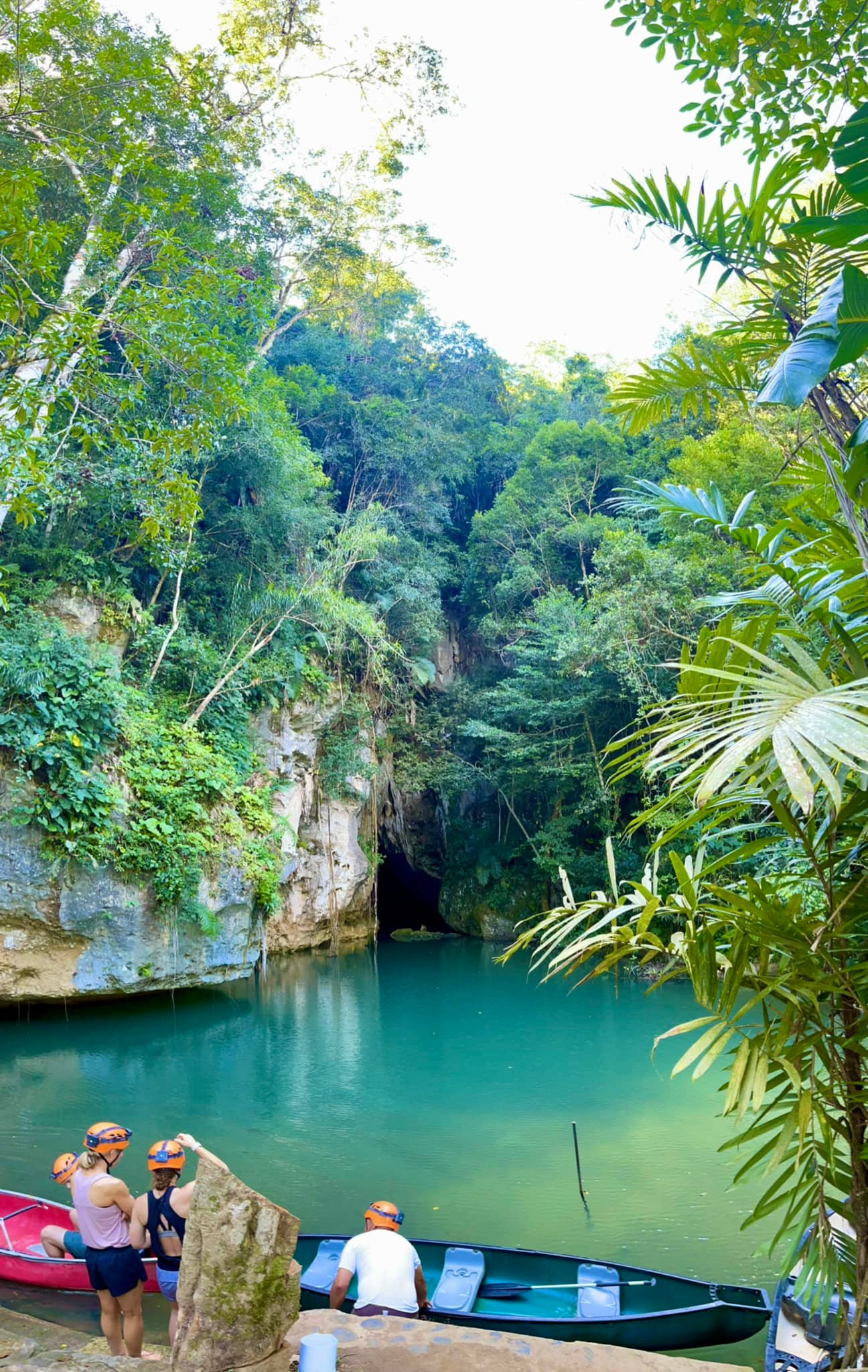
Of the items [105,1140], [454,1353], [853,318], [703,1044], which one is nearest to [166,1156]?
[105,1140]

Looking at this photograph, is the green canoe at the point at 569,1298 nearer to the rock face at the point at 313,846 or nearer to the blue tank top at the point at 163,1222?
the blue tank top at the point at 163,1222

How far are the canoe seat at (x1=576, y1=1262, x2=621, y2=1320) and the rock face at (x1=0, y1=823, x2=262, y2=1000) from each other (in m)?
7.07

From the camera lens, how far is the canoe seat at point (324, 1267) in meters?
4.13

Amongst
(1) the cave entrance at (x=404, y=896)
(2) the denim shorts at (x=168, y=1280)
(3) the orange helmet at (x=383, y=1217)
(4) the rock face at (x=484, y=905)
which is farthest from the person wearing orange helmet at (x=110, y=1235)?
(1) the cave entrance at (x=404, y=896)

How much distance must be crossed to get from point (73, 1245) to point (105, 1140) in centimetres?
139

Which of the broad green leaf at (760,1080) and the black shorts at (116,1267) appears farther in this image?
the black shorts at (116,1267)

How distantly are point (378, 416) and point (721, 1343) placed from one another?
15.9 meters

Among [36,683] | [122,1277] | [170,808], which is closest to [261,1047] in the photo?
[170,808]

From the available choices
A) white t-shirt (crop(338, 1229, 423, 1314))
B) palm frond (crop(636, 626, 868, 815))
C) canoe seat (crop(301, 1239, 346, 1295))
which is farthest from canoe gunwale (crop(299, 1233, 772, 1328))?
palm frond (crop(636, 626, 868, 815))

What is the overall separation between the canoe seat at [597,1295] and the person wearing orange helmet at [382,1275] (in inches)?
32.4

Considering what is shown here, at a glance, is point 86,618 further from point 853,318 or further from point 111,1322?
point 853,318

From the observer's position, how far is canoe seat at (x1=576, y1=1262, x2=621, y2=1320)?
12.9 feet

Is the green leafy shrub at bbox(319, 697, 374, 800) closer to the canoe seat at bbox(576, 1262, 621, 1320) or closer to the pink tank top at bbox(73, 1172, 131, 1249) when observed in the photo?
the canoe seat at bbox(576, 1262, 621, 1320)

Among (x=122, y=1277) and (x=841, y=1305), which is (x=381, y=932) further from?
(x=841, y=1305)
